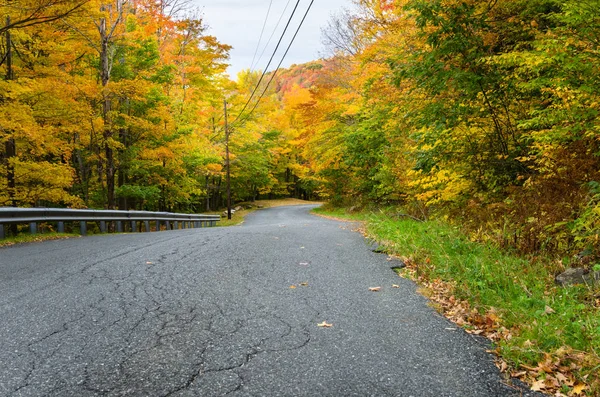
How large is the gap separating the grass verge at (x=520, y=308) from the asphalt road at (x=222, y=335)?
253mm

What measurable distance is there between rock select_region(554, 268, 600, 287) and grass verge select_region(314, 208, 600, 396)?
0.11 meters

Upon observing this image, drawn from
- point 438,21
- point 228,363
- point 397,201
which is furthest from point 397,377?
point 397,201

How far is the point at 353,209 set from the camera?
22.0 meters

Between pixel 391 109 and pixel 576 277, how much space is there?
8.84 m

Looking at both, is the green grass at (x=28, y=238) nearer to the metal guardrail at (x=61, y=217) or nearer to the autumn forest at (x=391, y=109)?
the metal guardrail at (x=61, y=217)

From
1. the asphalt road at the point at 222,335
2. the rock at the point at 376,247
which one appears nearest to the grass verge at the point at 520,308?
the asphalt road at the point at 222,335

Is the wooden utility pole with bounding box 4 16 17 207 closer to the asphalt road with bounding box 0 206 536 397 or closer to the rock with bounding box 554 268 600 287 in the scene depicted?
the asphalt road with bounding box 0 206 536 397

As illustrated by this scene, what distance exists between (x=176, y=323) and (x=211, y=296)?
776mm

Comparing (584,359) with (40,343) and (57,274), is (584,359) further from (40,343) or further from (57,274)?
(57,274)

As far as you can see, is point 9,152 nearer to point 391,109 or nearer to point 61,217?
point 61,217

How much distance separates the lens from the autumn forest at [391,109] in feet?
17.3

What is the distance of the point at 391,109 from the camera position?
480 inches

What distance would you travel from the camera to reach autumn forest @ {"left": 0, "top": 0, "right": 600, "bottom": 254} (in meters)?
5.28

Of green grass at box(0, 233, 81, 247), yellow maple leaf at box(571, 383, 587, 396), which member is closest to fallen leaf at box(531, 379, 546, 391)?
yellow maple leaf at box(571, 383, 587, 396)
